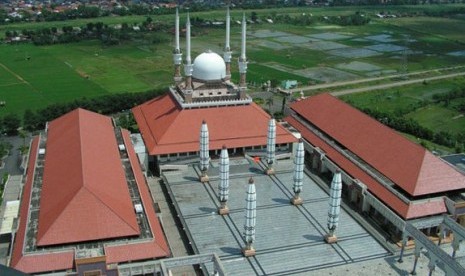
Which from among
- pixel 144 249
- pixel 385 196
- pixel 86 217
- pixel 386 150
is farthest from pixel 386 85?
pixel 86 217

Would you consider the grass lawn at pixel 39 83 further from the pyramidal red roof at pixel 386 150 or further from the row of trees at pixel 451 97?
the row of trees at pixel 451 97

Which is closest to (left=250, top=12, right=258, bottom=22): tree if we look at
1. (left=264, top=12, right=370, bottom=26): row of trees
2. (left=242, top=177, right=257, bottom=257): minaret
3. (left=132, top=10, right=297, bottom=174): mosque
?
(left=264, top=12, right=370, bottom=26): row of trees

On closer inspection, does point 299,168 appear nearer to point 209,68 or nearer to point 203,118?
point 203,118

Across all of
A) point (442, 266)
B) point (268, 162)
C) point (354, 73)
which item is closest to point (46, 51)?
point (354, 73)

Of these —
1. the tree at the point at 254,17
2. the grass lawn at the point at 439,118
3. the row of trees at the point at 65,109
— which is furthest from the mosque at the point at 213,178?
the tree at the point at 254,17

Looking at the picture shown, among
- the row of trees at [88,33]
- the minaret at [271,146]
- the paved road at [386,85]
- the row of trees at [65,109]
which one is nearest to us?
the minaret at [271,146]

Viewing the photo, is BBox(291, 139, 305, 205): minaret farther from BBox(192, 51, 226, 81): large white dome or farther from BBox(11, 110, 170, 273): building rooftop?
BBox(192, 51, 226, 81): large white dome
